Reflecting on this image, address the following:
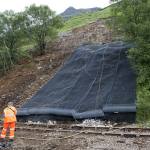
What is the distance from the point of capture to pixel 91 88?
62.5ft

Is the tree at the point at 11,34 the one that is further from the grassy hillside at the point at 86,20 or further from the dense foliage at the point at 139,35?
the dense foliage at the point at 139,35

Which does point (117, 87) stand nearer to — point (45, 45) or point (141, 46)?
point (141, 46)

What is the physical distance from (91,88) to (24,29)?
10.6 metres

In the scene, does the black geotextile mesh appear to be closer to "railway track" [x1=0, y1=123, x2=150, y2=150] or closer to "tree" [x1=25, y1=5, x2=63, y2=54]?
"railway track" [x1=0, y1=123, x2=150, y2=150]

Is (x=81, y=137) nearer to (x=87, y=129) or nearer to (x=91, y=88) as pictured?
(x=87, y=129)

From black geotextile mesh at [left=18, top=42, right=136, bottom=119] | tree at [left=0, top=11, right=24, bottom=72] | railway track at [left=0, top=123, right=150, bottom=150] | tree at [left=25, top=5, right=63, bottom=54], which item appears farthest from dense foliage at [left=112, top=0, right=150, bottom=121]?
tree at [left=0, top=11, right=24, bottom=72]

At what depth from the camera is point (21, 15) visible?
91.2ft

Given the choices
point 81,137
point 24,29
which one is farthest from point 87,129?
point 24,29

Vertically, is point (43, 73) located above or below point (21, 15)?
below

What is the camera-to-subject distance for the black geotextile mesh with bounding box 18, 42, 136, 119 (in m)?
17.2

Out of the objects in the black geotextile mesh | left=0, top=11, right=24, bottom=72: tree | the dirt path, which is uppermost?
left=0, top=11, right=24, bottom=72: tree

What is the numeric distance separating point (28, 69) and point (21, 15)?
4.01 metres

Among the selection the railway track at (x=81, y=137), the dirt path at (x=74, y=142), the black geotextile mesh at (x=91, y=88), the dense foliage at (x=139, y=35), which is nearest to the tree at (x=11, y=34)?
the black geotextile mesh at (x=91, y=88)

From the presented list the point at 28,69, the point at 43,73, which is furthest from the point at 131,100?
the point at 28,69
